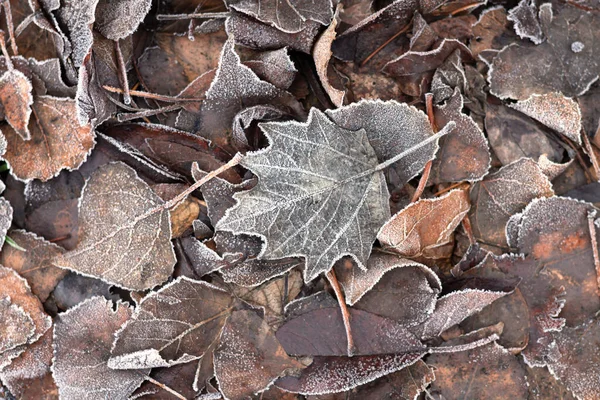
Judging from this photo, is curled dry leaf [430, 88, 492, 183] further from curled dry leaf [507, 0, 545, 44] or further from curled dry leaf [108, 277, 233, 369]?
curled dry leaf [108, 277, 233, 369]

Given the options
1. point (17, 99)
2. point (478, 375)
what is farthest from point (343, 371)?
point (17, 99)

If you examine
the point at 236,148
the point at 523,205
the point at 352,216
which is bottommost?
the point at 523,205

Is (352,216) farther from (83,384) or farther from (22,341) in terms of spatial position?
(22,341)

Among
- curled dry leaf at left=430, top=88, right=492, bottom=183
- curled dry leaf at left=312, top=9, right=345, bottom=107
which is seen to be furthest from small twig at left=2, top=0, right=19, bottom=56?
curled dry leaf at left=430, top=88, right=492, bottom=183

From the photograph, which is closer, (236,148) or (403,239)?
(403,239)

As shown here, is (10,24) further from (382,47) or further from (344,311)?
(344,311)

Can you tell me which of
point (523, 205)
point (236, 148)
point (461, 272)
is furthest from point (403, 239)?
point (236, 148)
